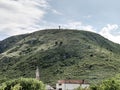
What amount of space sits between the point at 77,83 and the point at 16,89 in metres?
95.2

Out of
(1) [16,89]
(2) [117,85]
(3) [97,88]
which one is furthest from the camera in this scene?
(3) [97,88]

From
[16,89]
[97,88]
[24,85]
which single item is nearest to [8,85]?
[24,85]

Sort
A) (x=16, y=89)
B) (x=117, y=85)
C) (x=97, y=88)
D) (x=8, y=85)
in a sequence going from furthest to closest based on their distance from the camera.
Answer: (x=8, y=85) → (x=97, y=88) → (x=117, y=85) → (x=16, y=89)

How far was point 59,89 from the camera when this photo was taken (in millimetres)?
161000

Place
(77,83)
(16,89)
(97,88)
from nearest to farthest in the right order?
(16,89), (97,88), (77,83)

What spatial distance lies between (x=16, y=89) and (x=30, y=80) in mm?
50724

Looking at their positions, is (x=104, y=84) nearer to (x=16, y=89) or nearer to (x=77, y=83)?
(x=16, y=89)

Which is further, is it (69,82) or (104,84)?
(69,82)

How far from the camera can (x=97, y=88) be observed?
81.8 metres

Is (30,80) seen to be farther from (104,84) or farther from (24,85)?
(104,84)

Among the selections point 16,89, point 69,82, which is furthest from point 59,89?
point 16,89

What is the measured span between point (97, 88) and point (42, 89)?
36.1 metres

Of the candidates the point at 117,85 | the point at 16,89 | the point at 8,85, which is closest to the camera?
the point at 16,89

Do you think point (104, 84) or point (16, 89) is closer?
point (16, 89)
